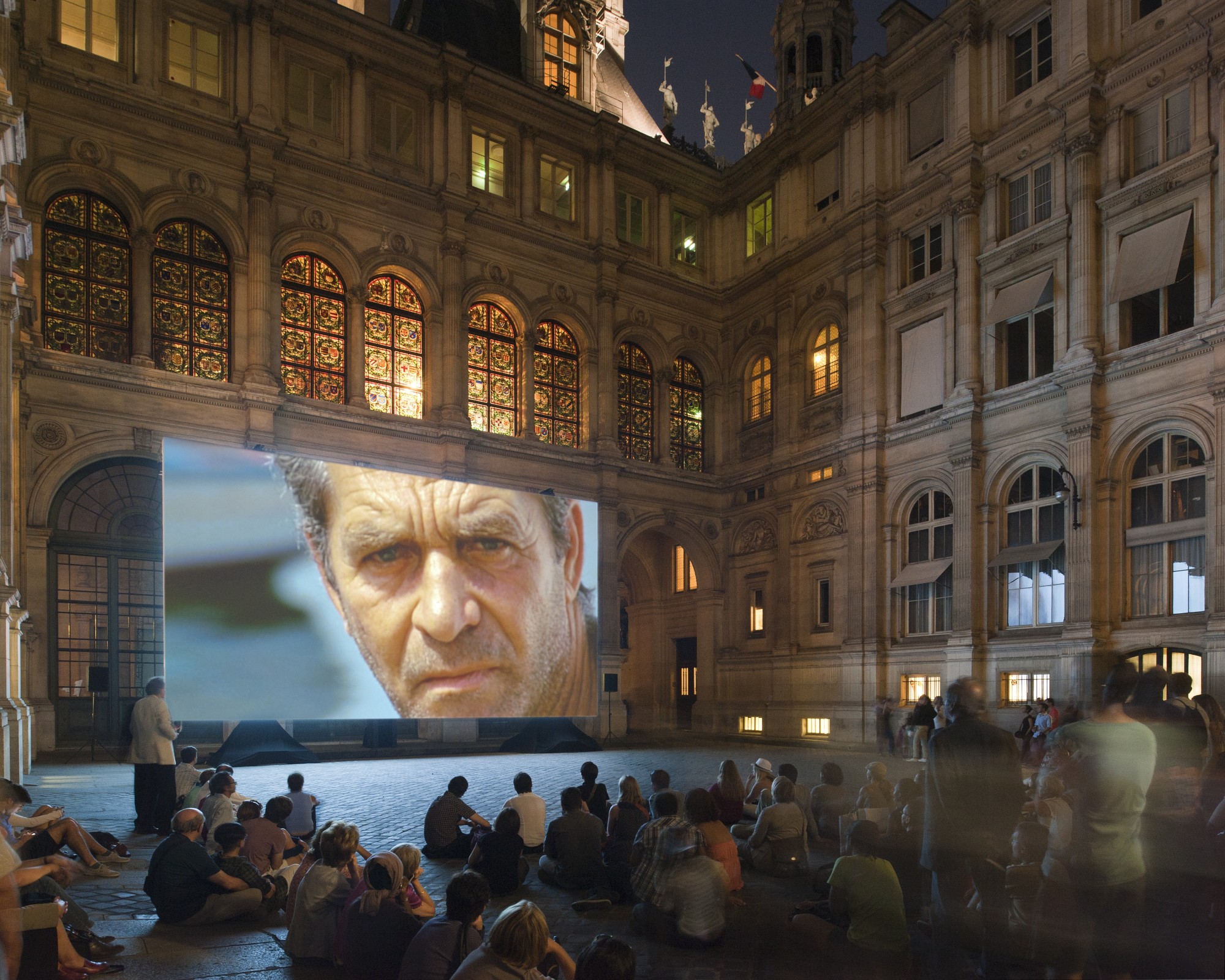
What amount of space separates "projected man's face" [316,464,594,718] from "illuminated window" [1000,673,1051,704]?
9718 mm

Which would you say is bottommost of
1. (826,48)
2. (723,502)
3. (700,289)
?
(723,502)

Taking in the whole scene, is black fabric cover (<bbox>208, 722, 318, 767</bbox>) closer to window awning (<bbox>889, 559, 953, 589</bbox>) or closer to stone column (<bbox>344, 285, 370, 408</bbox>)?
stone column (<bbox>344, 285, 370, 408</bbox>)

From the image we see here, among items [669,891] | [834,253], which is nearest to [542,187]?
[834,253]

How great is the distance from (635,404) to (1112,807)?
86.2ft

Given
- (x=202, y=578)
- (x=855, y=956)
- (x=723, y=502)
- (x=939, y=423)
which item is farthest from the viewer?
(x=723, y=502)

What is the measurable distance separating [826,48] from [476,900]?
32790 millimetres

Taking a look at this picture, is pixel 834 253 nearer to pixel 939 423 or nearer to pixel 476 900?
pixel 939 423

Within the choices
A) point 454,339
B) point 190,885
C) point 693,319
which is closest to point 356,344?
point 454,339

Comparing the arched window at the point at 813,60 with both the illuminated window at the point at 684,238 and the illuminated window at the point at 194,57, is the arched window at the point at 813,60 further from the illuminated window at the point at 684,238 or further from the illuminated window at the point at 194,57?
the illuminated window at the point at 194,57

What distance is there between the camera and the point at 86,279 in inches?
869

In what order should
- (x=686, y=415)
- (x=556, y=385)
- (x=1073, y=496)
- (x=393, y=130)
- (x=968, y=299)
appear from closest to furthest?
(x=1073, y=496) < (x=968, y=299) < (x=393, y=130) < (x=556, y=385) < (x=686, y=415)

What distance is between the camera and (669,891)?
6.59m

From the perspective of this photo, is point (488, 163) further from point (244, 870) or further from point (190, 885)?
point (190, 885)

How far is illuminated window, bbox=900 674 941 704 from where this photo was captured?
945 inches
